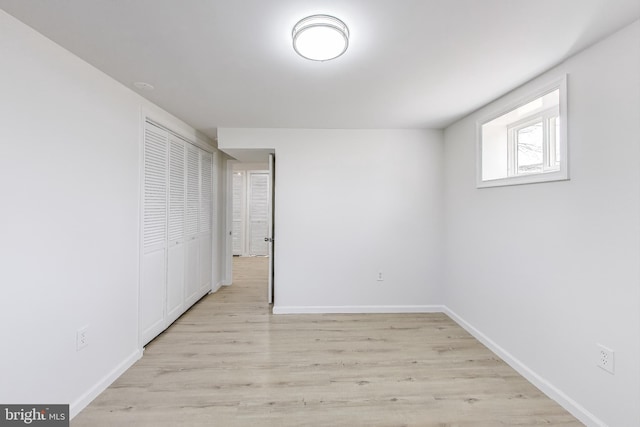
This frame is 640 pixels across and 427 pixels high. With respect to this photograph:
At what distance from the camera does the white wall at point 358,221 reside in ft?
11.6

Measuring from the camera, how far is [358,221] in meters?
3.55

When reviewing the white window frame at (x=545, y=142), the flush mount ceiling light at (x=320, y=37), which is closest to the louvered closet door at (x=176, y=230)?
the flush mount ceiling light at (x=320, y=37)

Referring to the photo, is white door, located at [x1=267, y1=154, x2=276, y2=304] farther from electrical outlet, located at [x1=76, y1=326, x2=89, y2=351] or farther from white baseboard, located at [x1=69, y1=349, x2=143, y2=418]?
electrical outlet, located at [x1=76, y1=326, x2=89, y2=351]

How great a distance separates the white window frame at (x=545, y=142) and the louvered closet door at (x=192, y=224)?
3295 mm

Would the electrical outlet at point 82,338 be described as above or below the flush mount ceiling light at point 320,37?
below

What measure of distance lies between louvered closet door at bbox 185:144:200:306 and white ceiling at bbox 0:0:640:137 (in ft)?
3.24

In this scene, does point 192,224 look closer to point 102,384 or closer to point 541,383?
point 102,384

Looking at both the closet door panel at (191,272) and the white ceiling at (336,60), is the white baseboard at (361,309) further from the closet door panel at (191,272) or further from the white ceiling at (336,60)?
the white ceiling at (336,60)

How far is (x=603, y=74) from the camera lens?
163 cm

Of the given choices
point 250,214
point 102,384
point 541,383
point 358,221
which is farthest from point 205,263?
point 541,383

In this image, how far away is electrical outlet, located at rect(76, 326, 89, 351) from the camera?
182cm

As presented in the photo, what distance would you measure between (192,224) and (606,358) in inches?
154

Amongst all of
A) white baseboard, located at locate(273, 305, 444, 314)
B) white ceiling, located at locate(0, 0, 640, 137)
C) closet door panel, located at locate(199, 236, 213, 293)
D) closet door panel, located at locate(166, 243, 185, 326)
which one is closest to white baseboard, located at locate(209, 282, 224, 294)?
closet door panel, located at locate(199, 236, 213, 293)

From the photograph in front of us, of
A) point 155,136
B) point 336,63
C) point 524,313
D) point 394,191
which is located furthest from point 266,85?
point 524,313
